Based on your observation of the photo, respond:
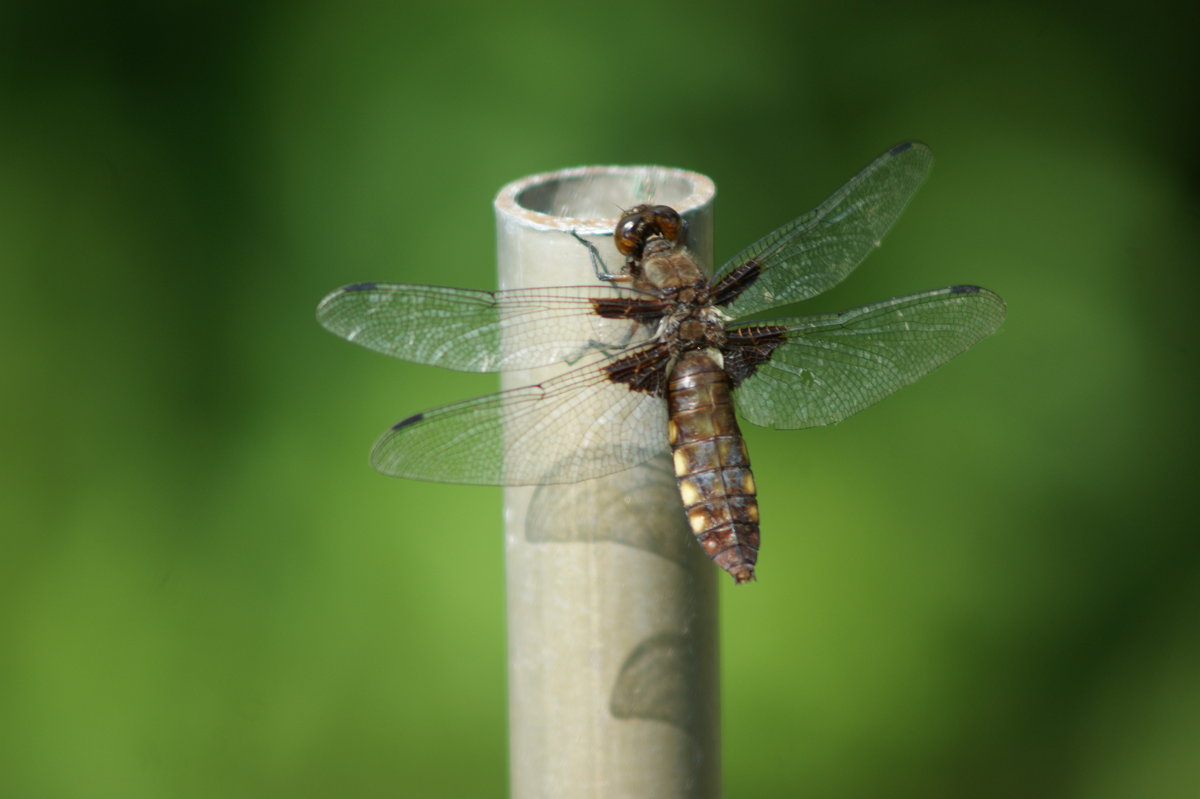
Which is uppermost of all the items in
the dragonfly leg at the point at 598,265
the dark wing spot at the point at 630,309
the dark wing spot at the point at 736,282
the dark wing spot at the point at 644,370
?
the dark wing spot at the point at 736,282

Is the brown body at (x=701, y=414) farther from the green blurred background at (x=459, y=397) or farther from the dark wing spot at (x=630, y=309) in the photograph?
the green blurred background at (x=459, y=397)

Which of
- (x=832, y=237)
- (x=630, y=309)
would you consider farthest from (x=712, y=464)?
(x=832, y=237)

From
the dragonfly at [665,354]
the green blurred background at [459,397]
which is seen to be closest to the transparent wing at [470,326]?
the dragonfly at [665,354]

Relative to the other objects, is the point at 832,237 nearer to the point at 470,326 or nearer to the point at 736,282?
the point at 736,282

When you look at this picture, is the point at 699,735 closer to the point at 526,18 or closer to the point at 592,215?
the point at 592,215

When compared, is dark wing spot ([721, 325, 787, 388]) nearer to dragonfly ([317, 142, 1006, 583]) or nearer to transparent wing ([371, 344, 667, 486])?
dragonfly ([317, 142, 1006, 583])

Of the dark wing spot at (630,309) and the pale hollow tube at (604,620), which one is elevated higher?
the dark wing spot at (630,309)
